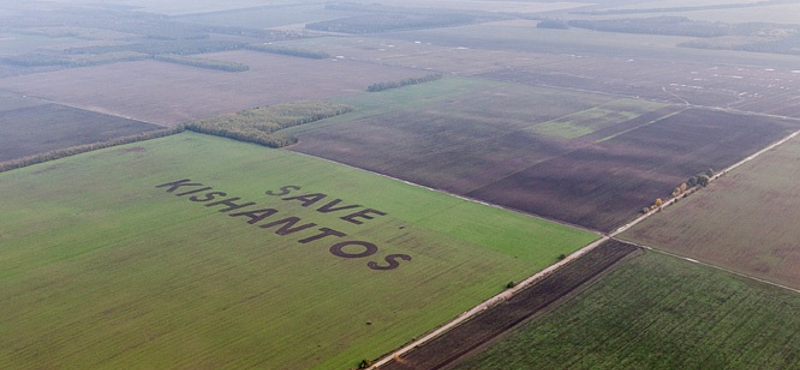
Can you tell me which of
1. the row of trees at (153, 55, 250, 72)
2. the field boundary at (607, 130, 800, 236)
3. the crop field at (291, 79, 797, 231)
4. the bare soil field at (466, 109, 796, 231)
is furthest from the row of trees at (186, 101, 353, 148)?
the field boundary at (607, 130, 800, 236)

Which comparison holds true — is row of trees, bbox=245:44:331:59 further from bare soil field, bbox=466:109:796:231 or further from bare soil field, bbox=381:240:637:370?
bare soil field, bbox=381:240:637:370

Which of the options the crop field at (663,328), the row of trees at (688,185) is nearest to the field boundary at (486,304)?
the crop field at (663,328)

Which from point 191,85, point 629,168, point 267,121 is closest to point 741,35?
point 629,168

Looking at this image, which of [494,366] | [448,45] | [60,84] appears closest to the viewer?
[494,366]

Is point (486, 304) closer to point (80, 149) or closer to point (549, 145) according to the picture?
point (549, 145)

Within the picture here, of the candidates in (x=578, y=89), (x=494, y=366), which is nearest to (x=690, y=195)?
(x=494, y=366)

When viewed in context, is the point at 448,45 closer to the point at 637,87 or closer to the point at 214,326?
the point at 637,87
